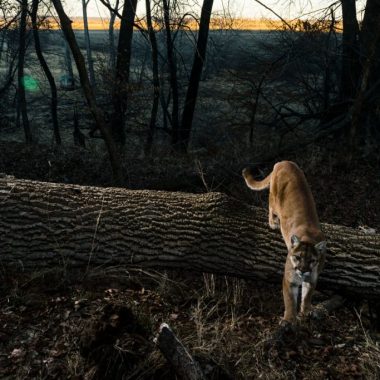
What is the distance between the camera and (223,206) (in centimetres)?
529

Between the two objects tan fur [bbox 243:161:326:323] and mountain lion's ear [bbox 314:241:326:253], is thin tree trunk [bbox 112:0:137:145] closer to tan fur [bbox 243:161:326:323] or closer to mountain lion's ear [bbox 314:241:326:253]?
tan fur [bbox 243:161:326:323]

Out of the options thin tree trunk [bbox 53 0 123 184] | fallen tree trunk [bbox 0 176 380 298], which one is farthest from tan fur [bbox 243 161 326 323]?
thin tree trunk [bbox 53 0 123 184]

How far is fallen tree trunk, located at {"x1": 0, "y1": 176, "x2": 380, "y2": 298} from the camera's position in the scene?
15.9ft

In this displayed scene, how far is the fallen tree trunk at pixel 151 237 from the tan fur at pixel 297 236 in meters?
0.34

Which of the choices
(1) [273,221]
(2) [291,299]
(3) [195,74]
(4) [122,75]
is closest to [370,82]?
(3) [195,74]

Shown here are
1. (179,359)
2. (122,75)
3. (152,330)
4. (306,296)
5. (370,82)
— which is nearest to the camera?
(179,359)

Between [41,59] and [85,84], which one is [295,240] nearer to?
[85,84]

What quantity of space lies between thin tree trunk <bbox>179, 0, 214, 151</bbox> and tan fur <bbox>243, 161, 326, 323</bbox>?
27.0ft

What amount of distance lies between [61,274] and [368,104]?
8947mm

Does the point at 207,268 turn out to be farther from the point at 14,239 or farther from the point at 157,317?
the point at 14,239

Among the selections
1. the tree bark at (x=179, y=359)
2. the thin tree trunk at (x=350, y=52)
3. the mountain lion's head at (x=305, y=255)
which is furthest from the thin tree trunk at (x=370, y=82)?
the tree bark at (x=179, y=359)

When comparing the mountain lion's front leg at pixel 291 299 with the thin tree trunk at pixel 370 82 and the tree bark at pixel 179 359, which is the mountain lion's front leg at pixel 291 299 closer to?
the tree bark at pixel 179 359

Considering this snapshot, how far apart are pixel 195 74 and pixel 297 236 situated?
399 inches

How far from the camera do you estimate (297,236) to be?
15.3 ft
